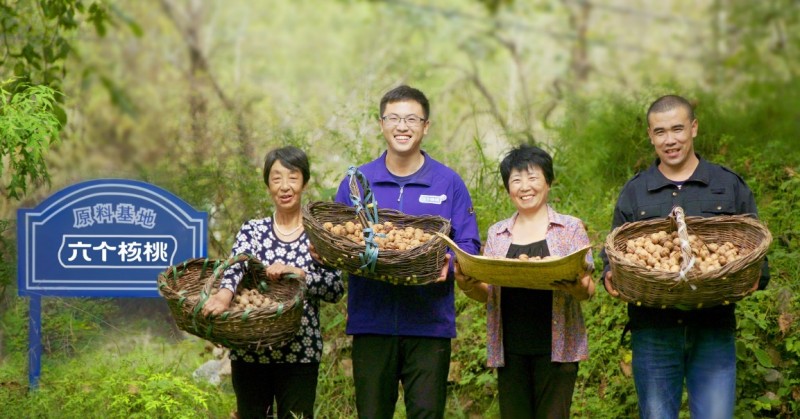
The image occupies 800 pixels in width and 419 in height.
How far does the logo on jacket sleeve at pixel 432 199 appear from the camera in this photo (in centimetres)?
427

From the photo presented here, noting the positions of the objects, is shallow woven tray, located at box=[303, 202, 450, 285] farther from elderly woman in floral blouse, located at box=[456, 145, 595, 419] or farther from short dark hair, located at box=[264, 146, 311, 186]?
short dark hair, located at box=[264, 146, 311, 186]

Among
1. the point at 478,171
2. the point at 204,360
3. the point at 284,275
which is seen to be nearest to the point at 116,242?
the point at 204,360

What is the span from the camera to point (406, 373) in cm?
421

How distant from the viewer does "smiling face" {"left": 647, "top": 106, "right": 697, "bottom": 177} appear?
3928mm

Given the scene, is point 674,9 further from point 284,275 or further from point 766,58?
point 284,275

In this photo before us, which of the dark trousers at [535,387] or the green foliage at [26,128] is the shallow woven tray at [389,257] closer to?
the dark trousers at [535,387]

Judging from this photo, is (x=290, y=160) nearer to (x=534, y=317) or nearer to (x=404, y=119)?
(x=404, y=119)

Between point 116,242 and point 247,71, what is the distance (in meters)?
13.5

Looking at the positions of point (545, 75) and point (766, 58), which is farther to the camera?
point (545, 75)

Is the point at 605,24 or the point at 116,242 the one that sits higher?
the point at 605,24

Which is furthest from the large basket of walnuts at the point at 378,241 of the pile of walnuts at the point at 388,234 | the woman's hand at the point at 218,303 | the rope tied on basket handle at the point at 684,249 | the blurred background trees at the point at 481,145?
the blurred background trees at the point at 481,145

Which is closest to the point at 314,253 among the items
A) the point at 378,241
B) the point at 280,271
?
the point at 280,271

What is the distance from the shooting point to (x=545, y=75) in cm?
1638

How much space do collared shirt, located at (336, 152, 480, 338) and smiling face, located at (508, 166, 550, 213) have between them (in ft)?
0.99
